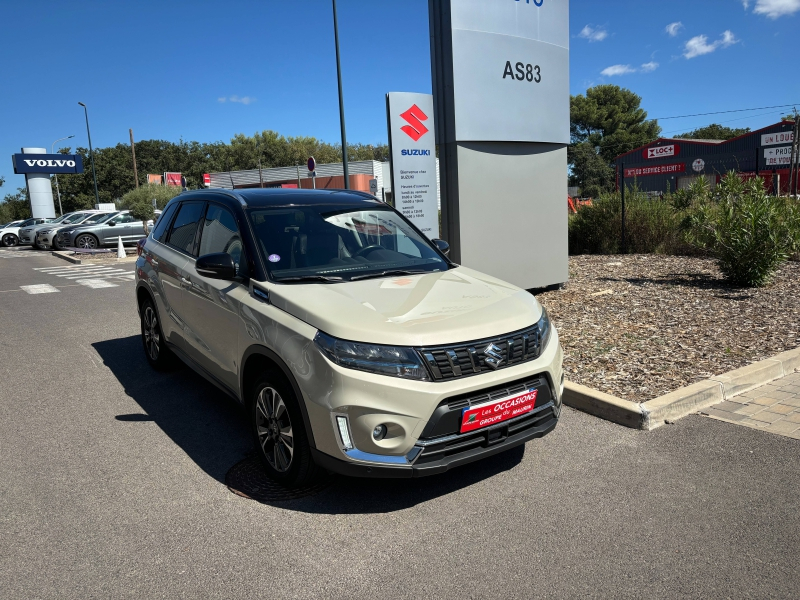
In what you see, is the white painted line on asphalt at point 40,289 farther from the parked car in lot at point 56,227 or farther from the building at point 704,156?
the building at point 704,156

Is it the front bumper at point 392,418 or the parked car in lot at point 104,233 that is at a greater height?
the parked car in lot at point 104,233

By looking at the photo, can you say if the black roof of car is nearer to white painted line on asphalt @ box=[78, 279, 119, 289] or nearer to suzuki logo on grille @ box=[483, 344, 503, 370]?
suzuki logo on grille @ box=[483, 344, 503, 370]

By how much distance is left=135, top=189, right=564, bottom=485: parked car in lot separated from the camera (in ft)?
10.4

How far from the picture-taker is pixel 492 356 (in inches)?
132

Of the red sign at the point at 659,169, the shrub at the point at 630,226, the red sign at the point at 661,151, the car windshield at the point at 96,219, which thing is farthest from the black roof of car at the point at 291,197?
the red sign at the point at 661,151

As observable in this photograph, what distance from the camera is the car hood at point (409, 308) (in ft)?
10.6

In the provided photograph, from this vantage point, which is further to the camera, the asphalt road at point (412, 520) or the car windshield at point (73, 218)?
the car windshield at point (73, 218)

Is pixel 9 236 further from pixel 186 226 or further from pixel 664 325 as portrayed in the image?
pixel 664 325

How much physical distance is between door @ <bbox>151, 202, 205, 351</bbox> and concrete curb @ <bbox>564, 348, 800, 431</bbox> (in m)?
3.33

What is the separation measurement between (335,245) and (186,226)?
5.71 feet

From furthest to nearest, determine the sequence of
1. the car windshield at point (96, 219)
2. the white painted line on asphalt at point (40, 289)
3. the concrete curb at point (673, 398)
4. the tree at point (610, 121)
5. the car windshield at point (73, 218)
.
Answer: the tree at point (610, 121), the car windshield at point (73, 218), the car windshield at point (96, 219), the white painted line on asphalt at point (40, 289), the concrete curb at point (673, 398)

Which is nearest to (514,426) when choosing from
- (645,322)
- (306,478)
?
(306,478)

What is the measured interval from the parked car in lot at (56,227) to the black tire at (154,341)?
22.9m

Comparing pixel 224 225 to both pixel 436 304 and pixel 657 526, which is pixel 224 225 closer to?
pixel 436 304
